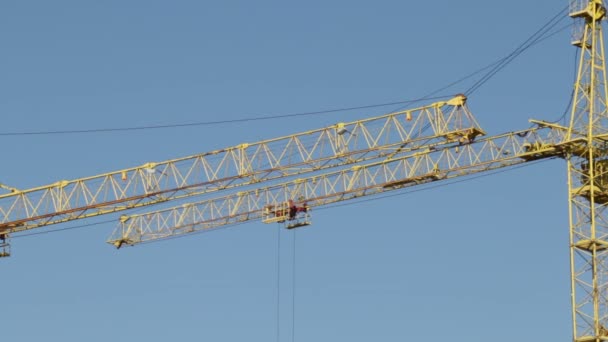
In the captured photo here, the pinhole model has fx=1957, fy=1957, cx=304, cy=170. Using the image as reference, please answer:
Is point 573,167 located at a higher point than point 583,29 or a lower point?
lower

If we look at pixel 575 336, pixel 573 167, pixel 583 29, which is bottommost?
pixel 575 336

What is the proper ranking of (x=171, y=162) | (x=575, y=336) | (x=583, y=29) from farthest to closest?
(x=171, y=162) < (x=583, y=29) < (x=575, y=336)

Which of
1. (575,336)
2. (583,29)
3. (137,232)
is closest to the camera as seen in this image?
(575,336)

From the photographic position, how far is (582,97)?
136000mm

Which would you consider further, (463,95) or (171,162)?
(171,162)

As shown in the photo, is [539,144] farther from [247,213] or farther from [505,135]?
[247,213]

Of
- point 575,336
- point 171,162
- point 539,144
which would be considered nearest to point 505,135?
point 539,144

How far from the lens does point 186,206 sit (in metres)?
157

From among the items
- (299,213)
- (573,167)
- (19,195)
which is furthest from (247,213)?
(573,167)

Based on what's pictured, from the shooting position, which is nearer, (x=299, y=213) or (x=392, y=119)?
(x=392, y=119)

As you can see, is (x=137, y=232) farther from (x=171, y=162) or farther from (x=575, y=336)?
(x=575, y=336)

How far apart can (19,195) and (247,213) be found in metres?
18.1

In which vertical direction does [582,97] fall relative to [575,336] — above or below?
above

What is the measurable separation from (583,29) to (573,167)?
34.9 feet
